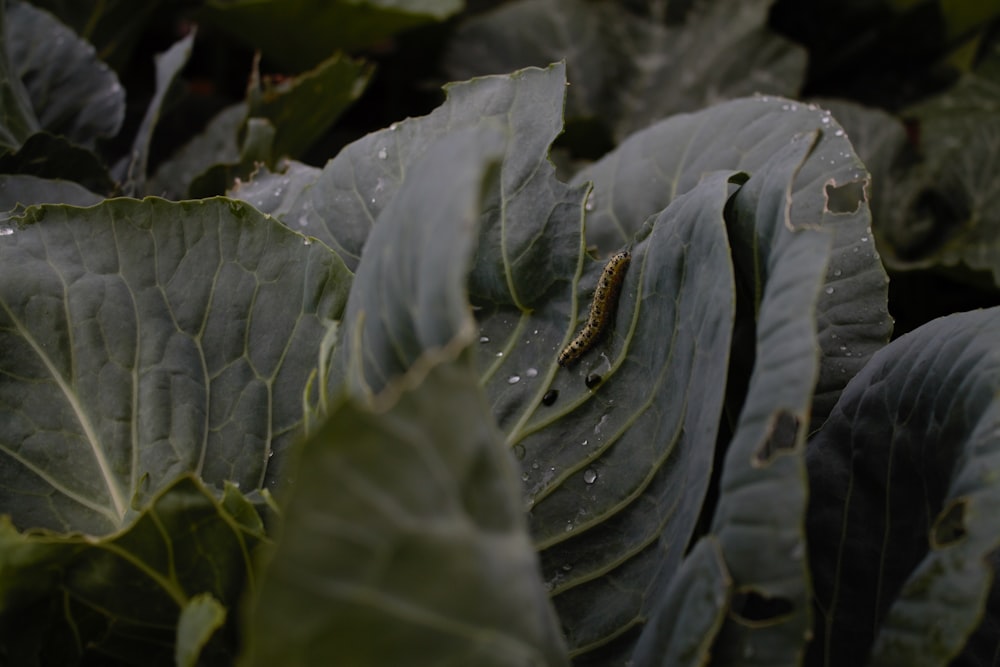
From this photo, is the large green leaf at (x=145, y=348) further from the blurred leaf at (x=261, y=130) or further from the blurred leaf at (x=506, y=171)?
the blurred leaf at (x=261, y=130)

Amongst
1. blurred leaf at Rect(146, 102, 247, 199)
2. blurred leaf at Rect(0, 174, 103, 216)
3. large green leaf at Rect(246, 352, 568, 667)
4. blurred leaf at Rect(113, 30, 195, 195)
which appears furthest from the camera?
blurred leaf at Rect(146, 102, 247, 199)

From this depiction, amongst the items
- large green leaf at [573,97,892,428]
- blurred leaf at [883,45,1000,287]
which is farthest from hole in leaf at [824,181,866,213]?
large green leaf at [573,97,892,428]

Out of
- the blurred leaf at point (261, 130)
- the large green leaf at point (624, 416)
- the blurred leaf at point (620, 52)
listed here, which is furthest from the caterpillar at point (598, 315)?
the blurred leaf at point (620, 52)

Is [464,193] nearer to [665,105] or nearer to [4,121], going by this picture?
[4,121]

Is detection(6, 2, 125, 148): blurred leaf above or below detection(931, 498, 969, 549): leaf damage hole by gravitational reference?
above

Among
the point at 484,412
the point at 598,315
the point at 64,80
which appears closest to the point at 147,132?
the point at 64,80

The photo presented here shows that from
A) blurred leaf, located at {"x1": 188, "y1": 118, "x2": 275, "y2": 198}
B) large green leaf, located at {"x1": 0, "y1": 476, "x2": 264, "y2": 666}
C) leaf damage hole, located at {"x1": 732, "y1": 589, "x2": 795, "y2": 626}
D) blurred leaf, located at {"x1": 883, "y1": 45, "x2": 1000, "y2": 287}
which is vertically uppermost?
blurred leaf, located at {"x1": 188, "y1": 118, "x2": 275, "y2": 198}

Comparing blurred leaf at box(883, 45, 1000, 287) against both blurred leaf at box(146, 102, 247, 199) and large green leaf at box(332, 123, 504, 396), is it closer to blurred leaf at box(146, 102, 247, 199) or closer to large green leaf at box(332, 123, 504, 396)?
blurred leaf at box(146, 102, 247, 199)
